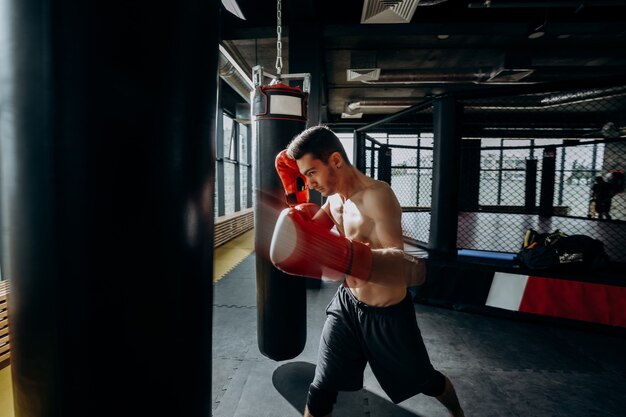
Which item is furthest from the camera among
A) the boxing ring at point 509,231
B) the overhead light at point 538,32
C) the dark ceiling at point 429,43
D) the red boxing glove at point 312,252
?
the boxing ring at point 509,231

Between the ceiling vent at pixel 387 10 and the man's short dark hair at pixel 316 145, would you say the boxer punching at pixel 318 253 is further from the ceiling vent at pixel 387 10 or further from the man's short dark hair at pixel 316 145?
the ceiling vent at pixel 387 10

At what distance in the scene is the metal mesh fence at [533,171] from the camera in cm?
633

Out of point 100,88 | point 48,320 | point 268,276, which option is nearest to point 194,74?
point 100,88

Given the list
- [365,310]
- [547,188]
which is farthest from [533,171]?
[365,310]

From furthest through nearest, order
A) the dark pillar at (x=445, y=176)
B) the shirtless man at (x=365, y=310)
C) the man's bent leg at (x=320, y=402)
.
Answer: the dark pillar at (x=445, y=176), the man's bent leg at (x=320, y=402), the shirtless man at (x=365, y=310)

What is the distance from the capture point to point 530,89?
2785 millimetres

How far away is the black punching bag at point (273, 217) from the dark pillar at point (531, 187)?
8626 millimetres

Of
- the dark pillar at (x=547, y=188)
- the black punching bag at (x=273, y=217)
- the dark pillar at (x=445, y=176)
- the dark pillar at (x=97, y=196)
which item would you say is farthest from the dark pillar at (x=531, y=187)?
the dark pillar at (x=97, y=196)

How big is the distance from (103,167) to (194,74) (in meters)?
0.22

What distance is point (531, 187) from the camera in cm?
968

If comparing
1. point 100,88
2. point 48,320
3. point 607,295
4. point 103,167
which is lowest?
point 607,295

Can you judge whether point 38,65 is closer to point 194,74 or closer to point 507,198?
point 194,74

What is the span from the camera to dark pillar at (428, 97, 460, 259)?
324 cm

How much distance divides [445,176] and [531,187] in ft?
26.2
